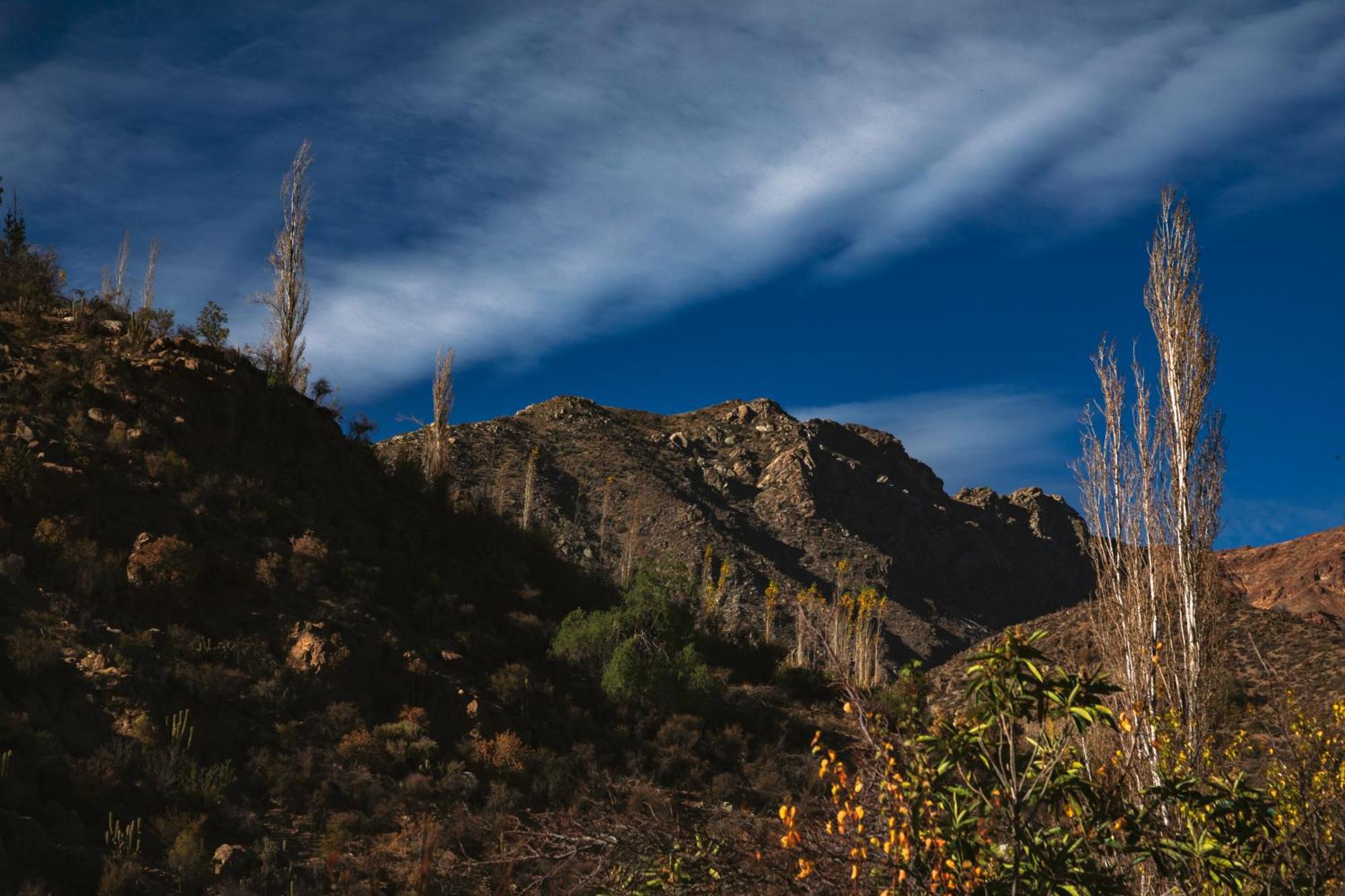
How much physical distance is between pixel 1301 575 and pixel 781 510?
30.6m

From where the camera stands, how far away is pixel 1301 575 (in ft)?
182

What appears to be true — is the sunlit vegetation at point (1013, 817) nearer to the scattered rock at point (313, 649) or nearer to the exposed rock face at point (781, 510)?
the scattered rock at point (313, 649)

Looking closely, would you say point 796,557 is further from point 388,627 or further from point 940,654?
point 388,627

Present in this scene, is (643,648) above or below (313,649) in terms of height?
above

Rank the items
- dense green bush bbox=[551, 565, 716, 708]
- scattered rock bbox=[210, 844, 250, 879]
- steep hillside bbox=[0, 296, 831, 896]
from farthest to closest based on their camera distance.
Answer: dense green bush bbox=[551, 565, 716, 708], steep hillside bbox=[0, 296, 831, 896], scattered rock bbox=[210, 844, 250, 879]

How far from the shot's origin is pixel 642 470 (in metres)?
52.2

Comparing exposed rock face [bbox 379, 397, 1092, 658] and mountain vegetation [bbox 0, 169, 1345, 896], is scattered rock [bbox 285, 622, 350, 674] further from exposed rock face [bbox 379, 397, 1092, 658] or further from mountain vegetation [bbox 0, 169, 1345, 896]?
exposed rock face [bbox 379, 397, 1092, 658]

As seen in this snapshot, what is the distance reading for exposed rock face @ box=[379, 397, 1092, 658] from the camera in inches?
1829

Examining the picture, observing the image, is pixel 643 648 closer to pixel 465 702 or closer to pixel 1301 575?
pixel 465 702

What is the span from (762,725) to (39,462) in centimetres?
1367

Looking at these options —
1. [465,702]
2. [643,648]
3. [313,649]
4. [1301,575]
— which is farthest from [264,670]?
[1301,575]

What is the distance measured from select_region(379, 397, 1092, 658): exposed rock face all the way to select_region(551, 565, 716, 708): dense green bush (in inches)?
722

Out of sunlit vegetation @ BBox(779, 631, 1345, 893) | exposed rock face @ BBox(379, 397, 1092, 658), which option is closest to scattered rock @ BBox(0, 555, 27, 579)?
sunlit vegetation @ BBox(779, 631, 1345, 893)

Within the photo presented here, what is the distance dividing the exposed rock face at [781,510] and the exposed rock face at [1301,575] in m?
10.2
